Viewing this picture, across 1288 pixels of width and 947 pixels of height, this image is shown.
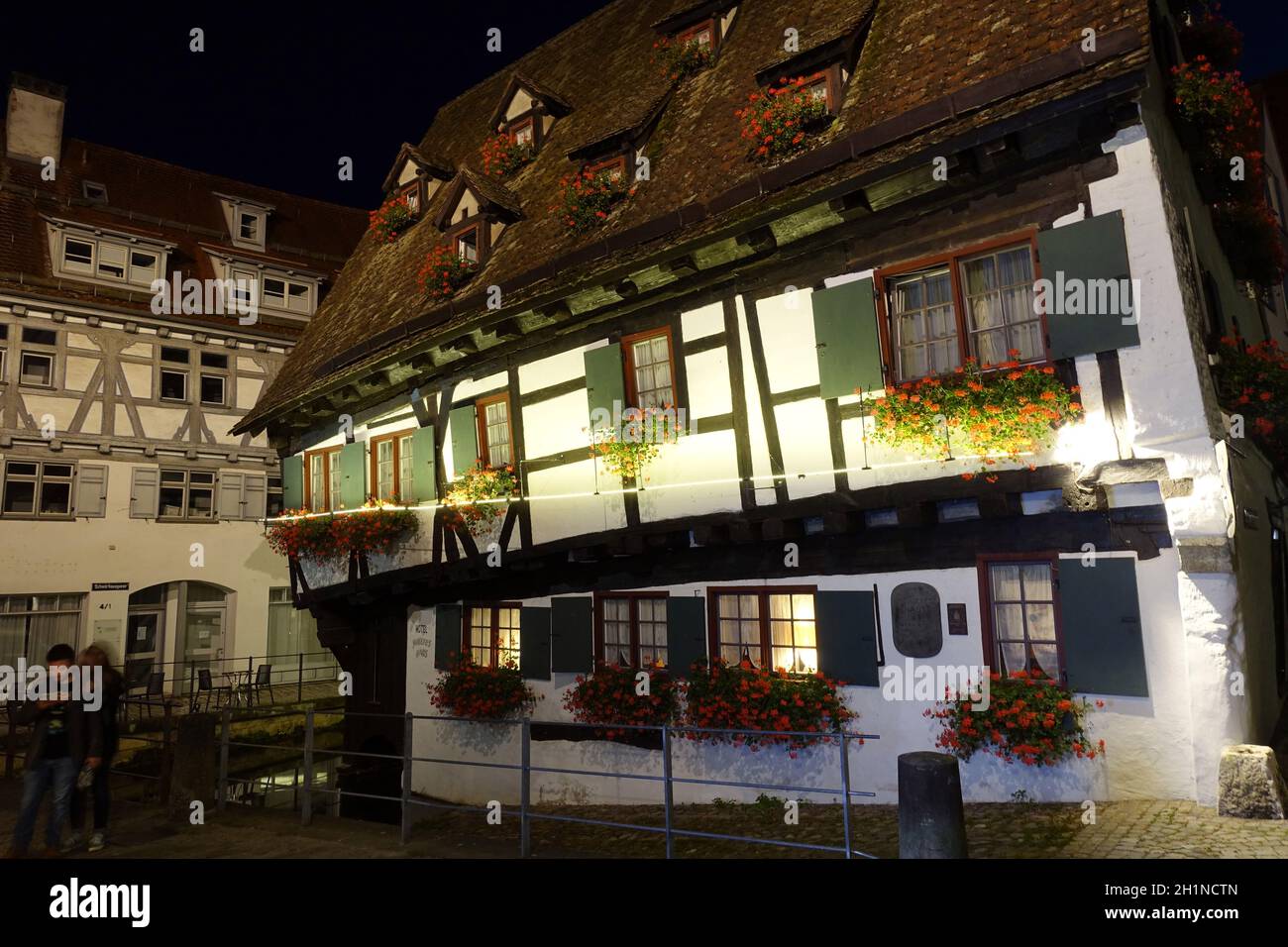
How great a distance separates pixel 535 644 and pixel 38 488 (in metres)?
15.4

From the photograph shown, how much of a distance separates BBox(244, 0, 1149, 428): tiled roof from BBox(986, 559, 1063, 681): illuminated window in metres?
4.13

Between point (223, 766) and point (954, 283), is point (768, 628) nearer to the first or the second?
point (954, 283)

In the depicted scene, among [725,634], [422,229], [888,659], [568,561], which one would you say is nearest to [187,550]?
[422,229]

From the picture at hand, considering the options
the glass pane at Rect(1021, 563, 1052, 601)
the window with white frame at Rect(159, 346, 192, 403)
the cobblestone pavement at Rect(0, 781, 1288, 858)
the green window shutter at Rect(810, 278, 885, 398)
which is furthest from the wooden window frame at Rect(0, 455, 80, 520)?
the glass pane at Rect(1021, 563, 1052, 601)

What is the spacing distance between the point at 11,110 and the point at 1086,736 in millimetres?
29098

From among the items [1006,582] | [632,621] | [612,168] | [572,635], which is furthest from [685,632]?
[612,168]

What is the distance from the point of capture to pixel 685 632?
34.1 feet

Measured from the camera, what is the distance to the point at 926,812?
529cm

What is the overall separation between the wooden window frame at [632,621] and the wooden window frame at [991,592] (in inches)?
149

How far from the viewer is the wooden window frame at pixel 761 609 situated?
31.5ft

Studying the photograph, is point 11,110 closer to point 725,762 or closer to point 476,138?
point 476,138

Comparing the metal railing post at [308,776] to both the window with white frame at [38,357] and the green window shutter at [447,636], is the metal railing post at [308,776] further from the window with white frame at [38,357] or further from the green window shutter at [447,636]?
the window with white frame at [38,357]

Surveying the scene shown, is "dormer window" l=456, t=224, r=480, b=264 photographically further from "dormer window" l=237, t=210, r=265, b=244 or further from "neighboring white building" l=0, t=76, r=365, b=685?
"dormer window" l=237, t=210, r=265, b=244

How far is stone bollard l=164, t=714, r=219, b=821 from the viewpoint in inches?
371
